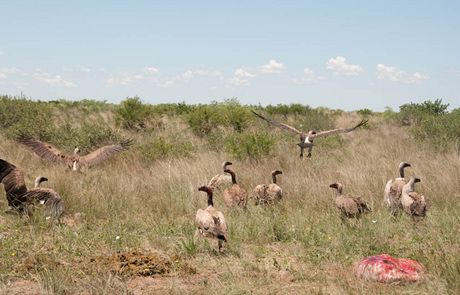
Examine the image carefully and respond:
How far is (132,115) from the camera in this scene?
2284cm

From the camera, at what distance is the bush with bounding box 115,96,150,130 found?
22844mm

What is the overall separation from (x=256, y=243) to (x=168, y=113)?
23.2 meters

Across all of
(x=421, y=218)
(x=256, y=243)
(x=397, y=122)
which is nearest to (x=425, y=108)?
(x=397, y=122)

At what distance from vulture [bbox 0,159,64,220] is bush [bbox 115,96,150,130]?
14864mm

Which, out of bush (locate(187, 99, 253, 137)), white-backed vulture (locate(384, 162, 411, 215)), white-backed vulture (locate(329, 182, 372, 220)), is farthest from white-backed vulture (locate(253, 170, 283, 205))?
bush (locate(187, 99, 253, 137))

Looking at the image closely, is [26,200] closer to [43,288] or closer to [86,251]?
[86,251]

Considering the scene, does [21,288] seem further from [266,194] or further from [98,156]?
[98,156]

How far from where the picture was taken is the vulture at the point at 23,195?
761cm

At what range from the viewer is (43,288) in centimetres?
489

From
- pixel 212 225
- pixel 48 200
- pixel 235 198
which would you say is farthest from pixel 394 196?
pixel 48 200

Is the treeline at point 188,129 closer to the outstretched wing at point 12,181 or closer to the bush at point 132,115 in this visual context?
the bush at point 132,115

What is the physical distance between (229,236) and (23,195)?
3.14m

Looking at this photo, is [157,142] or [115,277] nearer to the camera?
[115,277]

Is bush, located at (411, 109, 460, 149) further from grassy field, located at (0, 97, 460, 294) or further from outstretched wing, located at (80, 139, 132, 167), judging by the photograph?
outstretched wing, located at (80, 139, 132, 167)
